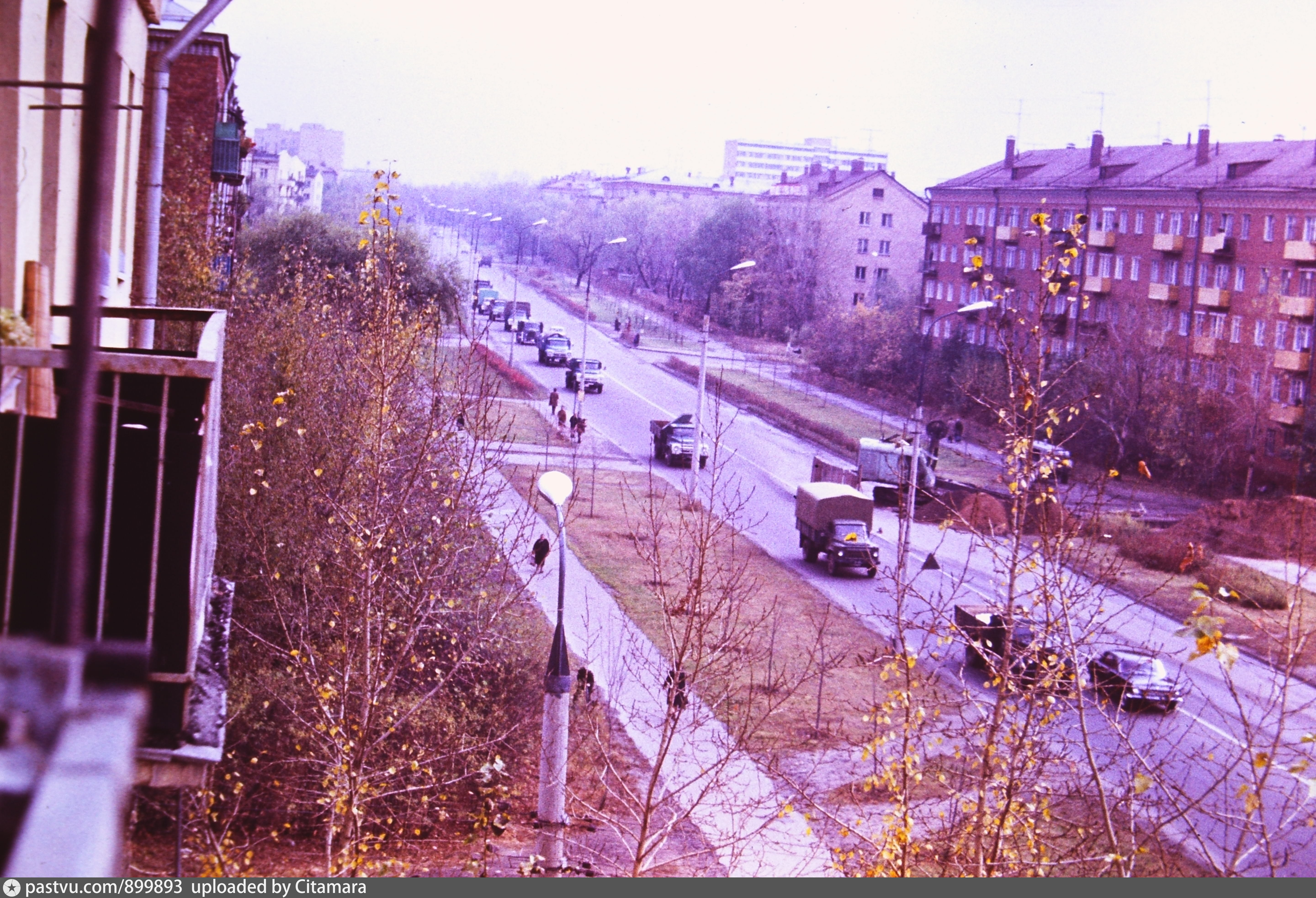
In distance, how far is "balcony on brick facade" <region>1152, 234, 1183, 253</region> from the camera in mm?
25844

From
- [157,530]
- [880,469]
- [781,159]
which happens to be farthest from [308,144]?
[781,159]

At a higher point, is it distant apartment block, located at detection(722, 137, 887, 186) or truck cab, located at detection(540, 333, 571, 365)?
distant apartment block, located at detection(722, 137, 887, 186)

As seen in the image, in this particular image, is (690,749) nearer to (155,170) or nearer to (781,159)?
(155,170)

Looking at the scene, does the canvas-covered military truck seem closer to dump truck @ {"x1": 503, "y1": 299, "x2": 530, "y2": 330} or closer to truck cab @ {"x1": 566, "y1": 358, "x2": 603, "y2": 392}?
truck cab @ {"x1": 566, "y1": 358, "x2": 603, "y2": 392}

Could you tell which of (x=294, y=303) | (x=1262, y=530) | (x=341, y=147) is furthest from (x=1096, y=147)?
(x=294, y=303)

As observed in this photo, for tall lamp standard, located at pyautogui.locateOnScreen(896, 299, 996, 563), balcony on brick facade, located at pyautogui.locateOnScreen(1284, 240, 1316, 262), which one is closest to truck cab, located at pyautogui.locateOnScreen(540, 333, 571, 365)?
tall lamp standard, located at pyautogui.locateOnScreen(896, 299, 996, 563)

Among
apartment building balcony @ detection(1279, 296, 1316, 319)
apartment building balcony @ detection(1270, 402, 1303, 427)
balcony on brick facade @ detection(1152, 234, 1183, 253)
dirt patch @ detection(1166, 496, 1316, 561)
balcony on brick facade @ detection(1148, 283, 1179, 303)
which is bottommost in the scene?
dirt patch @ detection(1166, 496, 1316, 561)

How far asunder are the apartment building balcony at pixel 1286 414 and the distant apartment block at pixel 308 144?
18696mm

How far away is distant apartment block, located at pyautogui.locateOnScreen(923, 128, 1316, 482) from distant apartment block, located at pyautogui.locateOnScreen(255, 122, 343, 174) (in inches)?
551

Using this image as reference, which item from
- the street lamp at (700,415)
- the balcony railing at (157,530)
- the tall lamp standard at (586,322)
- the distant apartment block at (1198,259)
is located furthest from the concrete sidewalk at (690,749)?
the distant apartment block at (1198,259)

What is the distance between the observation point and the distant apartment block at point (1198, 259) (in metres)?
23.0

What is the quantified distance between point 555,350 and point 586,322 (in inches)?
301

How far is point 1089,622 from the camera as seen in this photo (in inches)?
205

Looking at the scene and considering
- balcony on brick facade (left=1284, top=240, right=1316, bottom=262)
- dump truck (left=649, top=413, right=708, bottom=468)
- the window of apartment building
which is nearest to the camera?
balcony on brick facade (left=1284, top=240, right=1316, bottom=262)
